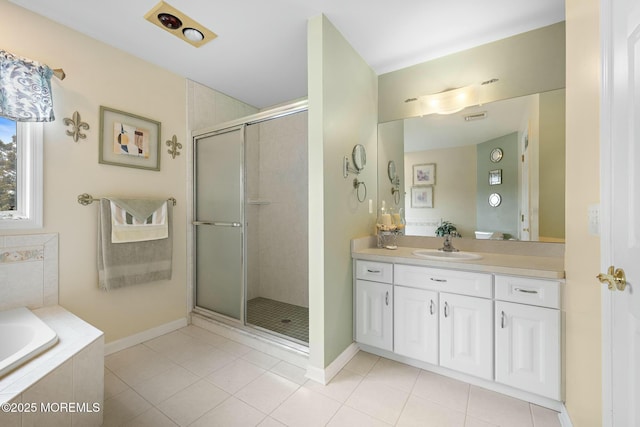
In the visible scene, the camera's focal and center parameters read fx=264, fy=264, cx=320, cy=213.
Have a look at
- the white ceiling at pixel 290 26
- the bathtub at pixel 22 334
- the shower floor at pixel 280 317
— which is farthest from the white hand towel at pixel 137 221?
the white ceiling at pixel 290 26

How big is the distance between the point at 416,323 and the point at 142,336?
2.31 metres

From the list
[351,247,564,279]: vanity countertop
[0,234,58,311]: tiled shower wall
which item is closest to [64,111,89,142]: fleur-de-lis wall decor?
[0,234,58,311]: tiled shower wall

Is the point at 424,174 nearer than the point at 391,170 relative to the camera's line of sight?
Yes

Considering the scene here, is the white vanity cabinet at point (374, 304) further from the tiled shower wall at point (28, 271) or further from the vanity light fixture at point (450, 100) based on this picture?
the tiled shower wall at point (28, 271)

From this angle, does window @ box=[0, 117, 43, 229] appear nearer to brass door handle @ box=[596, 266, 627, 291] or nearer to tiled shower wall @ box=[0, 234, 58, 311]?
tiled shower wall @ box=[0, 234, 58, 311]

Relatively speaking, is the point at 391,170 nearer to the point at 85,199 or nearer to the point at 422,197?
the point at 422,197

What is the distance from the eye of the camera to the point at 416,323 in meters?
1.87

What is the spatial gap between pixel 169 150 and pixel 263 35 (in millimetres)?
1371

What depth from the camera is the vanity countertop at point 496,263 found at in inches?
59.2

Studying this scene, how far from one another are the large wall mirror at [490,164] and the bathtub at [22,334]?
97.5 inches

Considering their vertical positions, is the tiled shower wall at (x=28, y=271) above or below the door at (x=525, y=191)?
below

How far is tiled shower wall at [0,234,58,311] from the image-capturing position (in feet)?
5.49

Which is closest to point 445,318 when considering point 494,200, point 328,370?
point 328,370

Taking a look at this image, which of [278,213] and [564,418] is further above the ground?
[278,213]
